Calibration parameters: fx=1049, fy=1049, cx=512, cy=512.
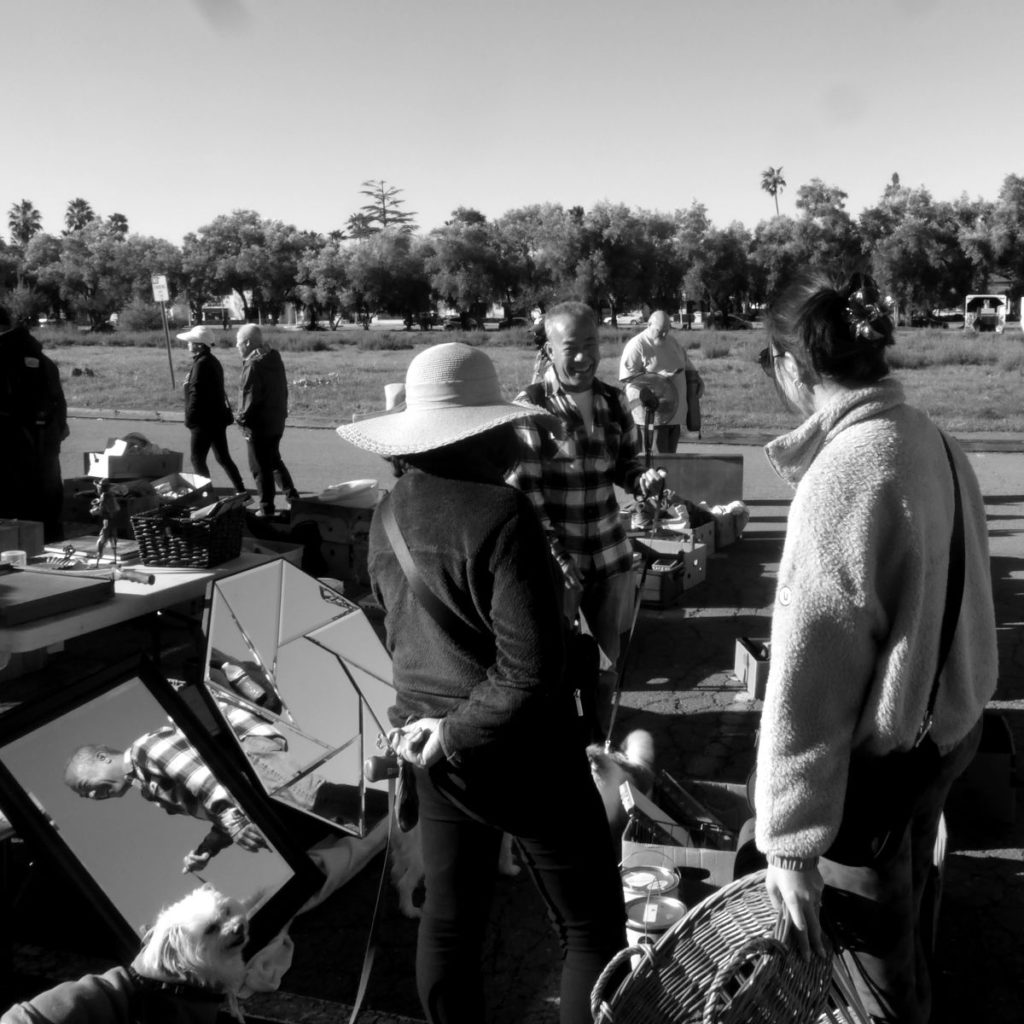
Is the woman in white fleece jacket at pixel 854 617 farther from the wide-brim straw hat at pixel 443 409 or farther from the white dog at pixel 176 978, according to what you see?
the white dog at pixel 176 978

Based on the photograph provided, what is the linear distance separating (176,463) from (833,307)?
557 cm

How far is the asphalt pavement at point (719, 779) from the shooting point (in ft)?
9.76

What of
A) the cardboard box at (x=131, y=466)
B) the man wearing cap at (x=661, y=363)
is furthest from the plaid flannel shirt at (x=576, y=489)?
the man wearing cap at (x=661, y=363)

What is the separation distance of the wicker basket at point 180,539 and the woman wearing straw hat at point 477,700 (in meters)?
2.30

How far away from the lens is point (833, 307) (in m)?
1.86

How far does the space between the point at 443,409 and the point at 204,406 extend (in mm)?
7799

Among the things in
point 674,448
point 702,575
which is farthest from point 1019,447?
point 702,575

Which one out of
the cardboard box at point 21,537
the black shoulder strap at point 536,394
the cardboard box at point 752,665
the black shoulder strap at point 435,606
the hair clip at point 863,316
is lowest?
the cardboard box at point 752,665

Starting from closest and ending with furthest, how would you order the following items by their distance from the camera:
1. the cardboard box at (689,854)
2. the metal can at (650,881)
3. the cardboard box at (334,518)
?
1. the metal can at (650,881)
2. the cardboard box at (689,854)
3. the cardboard box at (334,518)

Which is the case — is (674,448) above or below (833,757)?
below

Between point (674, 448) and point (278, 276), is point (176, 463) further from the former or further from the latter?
point (278, 276)

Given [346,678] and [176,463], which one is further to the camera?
[176,463]

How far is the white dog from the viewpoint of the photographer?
2.16 metres

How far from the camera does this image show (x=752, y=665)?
206 inches
